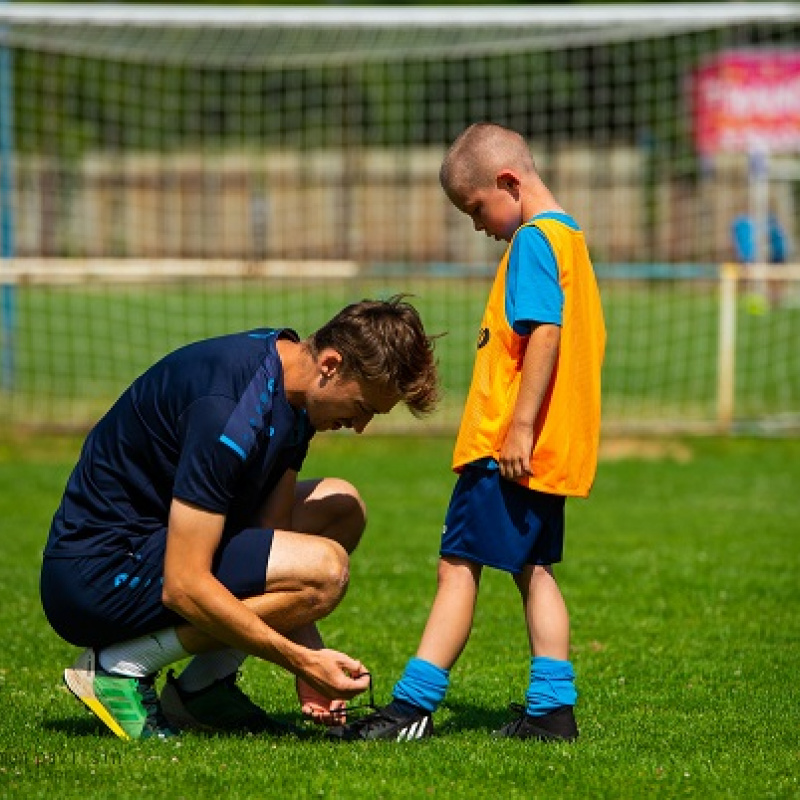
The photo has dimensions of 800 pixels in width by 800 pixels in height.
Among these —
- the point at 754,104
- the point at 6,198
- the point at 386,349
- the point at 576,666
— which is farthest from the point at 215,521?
the point at 754,104

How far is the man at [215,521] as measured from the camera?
447 centimetres

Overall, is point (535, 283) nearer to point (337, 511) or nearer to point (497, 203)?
point (497, 203)

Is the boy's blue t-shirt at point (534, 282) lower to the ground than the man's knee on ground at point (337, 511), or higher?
higher

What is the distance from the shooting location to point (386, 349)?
14.8 feet

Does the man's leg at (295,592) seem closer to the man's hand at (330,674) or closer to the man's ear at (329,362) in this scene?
the man's hand at (330,674)

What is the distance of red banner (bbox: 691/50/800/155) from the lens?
1196 inches

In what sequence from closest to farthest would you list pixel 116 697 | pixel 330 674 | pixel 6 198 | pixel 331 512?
pixel 330 674 < pixel 116 697 < pixel 331 512 < pixel 6 198

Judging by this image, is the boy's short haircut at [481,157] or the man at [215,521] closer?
the man at [215,521]

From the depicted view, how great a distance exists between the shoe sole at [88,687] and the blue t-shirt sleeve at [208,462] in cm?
72

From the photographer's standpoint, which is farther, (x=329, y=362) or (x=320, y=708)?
(x=320, y=708)

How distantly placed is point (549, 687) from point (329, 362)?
1141mm

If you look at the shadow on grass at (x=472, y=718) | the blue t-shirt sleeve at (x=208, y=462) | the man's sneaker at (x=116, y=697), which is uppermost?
the blue t-shirt sleeve at (x=208, y=462)

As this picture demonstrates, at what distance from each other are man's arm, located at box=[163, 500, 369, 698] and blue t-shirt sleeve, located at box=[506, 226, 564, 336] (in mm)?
1037

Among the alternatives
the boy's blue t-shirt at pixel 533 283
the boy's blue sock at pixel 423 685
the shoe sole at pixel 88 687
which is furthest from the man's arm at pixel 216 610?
the boy's blue t-shirt at pixel 533 283
